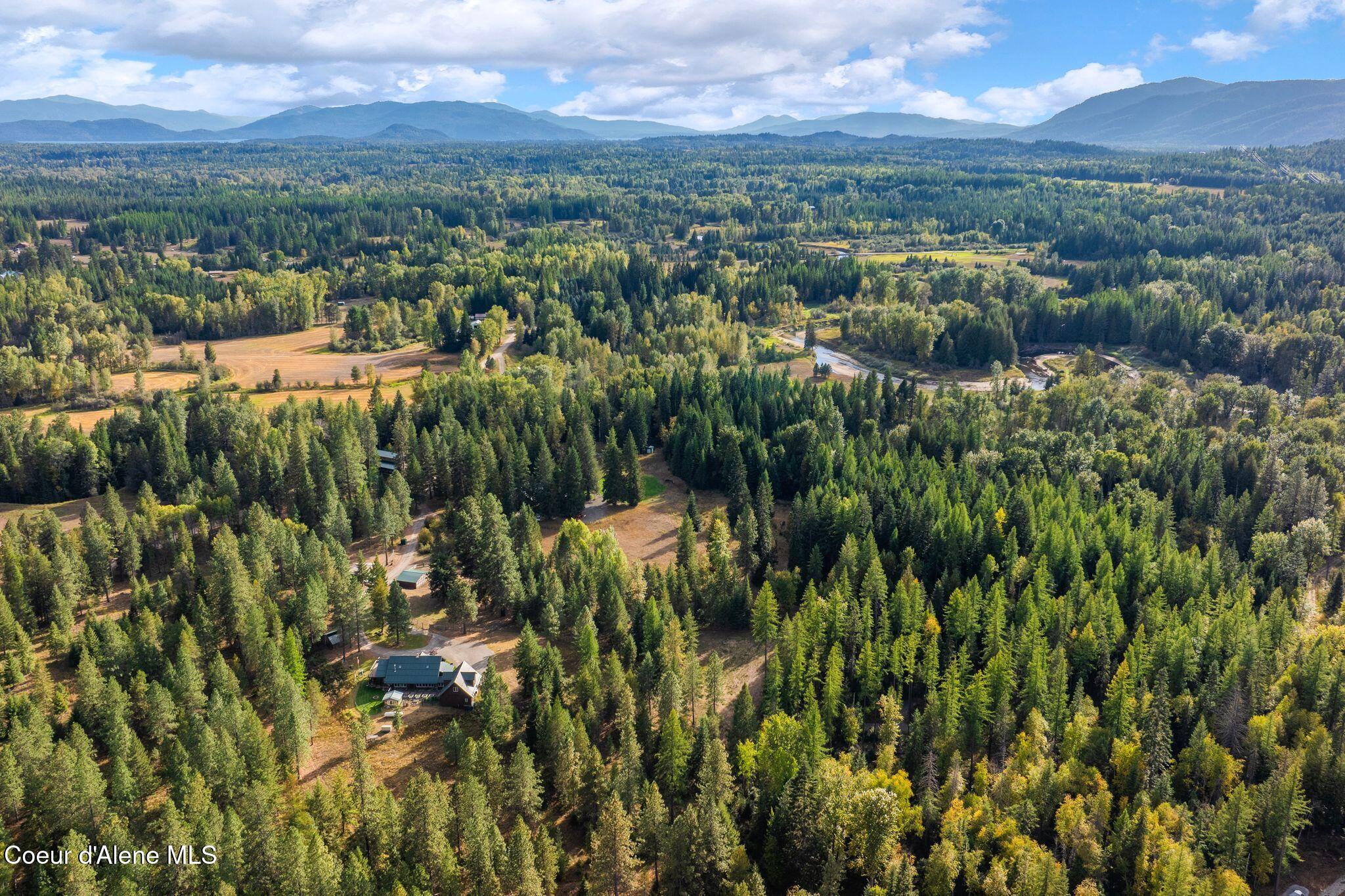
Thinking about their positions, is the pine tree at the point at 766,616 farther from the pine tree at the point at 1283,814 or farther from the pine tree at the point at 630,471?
the pine tree at the point at 630,471

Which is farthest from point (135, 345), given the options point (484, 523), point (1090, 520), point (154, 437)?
point (1090, 520)

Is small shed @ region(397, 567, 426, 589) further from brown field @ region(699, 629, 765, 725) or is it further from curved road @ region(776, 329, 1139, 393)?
curved road @ region(776, 329, 1139, 393)

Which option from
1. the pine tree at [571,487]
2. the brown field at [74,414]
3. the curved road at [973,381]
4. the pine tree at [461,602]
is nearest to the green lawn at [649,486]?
the pine tree at [571,487]

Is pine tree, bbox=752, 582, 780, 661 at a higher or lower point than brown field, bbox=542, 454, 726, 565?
higher

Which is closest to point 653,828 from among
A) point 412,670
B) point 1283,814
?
point 412,670

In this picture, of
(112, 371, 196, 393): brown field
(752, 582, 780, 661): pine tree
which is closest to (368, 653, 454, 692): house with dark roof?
(752, 582, 780, 661): pine tree

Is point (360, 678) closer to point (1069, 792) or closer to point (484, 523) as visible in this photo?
point (484, 523)

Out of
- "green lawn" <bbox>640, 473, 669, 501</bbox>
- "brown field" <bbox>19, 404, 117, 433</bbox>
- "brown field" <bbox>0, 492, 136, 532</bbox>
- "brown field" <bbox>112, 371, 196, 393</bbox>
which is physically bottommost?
"green lawn" <bbox>640, 473, 669, 501</bbox>
